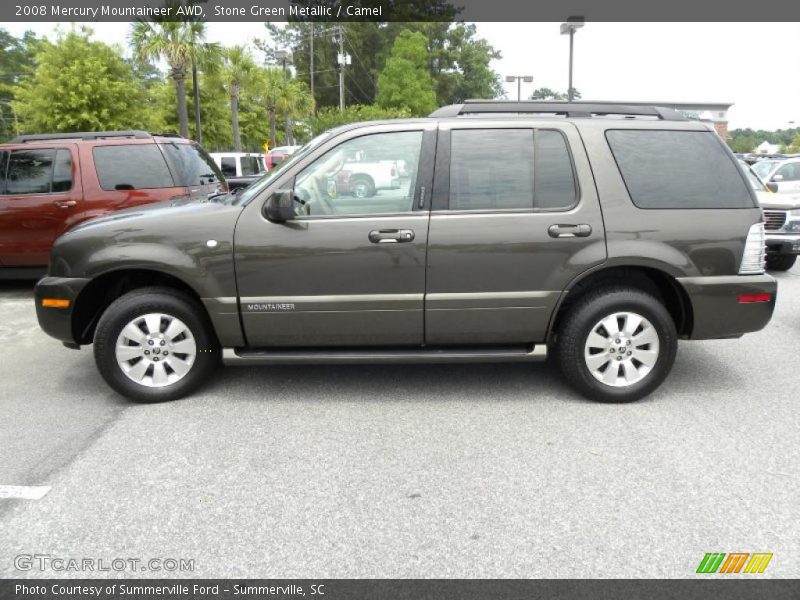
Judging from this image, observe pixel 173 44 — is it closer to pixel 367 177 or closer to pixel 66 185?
pixel 66 185

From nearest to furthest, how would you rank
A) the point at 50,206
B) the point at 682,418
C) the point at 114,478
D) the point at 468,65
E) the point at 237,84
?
the point at 114,478 < the point at 682,418 < the point at 50,206 < the point at 237,84 < the point at 468,65

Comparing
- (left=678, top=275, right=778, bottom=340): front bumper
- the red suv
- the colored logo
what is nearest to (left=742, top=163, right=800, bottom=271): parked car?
(left=678, top=275, right=778, bottom=340): front bumper

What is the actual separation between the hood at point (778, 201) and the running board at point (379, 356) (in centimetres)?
654

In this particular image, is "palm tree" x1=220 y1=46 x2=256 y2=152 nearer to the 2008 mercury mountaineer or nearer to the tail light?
the 2008 mercury mountaineer

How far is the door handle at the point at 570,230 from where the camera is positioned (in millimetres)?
4188

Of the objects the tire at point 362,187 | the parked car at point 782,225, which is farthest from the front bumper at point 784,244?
the tire at point 362,187

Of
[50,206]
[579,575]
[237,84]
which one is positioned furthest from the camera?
[237,84]

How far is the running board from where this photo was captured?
431 centimetres

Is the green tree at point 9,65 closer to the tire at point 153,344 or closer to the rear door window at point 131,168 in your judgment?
the rear door window at point 131,168

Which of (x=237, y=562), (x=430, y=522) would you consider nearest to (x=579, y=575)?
(x=430, y=522)

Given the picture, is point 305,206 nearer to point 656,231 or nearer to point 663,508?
point 656,231

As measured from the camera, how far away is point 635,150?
14.2 feet

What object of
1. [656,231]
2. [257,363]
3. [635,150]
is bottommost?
[257,363]

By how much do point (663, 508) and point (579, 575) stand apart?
723 mm
